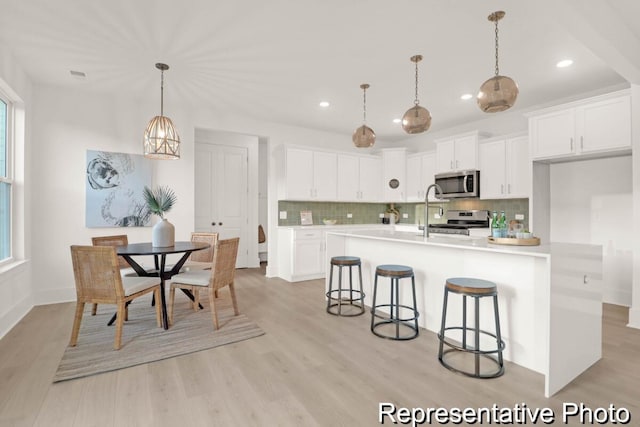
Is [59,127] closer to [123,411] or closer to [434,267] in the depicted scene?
[123,411]

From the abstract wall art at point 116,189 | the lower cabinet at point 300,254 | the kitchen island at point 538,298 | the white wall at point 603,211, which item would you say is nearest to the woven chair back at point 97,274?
the abstract wall art at point 116,189

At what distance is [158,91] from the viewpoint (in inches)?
161

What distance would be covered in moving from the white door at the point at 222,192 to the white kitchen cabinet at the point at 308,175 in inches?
51.6

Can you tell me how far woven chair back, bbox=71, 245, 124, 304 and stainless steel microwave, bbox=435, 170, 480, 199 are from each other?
15.4 feet

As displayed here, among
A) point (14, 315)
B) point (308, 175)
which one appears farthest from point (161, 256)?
point (308, 175)

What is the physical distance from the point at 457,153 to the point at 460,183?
0.50m

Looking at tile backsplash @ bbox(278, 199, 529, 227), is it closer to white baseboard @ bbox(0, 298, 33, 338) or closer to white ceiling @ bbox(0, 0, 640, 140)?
white ceiling @ bbox(0, 0, 640, 140)

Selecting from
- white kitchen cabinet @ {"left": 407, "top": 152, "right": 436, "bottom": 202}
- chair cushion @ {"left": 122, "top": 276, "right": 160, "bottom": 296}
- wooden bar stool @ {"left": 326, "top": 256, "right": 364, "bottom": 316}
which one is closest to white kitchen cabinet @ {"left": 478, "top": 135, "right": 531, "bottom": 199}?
white kitchen cabinet @ {"left": 407, "top": 152, "right": 436, "bottom": 202}

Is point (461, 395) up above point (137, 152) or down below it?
below

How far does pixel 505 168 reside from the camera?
4715 millimetres

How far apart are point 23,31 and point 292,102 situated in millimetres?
2773

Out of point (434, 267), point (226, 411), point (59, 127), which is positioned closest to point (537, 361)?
point (434, 267)

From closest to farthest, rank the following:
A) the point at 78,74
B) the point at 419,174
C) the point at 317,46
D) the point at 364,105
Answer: the point at 317,46, the point at 78,74, the point at 364,105, the point at 419,174

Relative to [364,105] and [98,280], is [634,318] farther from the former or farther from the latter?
[98,280]
